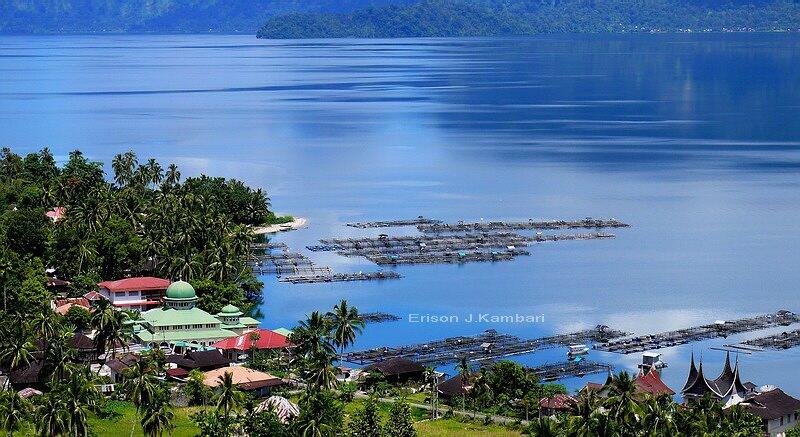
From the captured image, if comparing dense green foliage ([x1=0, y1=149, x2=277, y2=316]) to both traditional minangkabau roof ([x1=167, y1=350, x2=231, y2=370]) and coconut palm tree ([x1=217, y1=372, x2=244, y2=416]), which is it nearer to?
traditional minangkabau roof ([x1=167, y1=350, x2=231, y2=370])

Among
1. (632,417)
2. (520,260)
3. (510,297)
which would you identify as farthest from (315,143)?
(632,417)

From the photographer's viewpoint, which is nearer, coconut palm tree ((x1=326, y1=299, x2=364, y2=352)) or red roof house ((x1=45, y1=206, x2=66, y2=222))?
coconut palm tree ((x1=326, y1=299, x2=364, y2=352))

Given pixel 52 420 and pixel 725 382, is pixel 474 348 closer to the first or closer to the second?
pixel 725 382

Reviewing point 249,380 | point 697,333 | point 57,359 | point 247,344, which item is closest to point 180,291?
point 247,344

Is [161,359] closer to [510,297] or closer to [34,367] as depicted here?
[34,367]

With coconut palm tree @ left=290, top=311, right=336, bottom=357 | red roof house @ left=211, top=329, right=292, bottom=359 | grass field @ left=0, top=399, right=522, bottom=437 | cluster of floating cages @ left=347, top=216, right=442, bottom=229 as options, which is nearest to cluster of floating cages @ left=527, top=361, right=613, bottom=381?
grass field @ left=0, top=399, right=522, bottom=437

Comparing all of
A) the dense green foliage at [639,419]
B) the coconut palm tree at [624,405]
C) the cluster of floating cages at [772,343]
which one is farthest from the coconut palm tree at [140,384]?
the cluster of floating cages at [772,343]

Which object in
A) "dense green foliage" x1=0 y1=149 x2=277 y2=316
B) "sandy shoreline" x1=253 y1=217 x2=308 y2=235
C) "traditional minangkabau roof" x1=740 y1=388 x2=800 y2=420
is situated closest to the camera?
"traditional minangkabau roof" x1=740 y1=388 x2=800 y2=420
